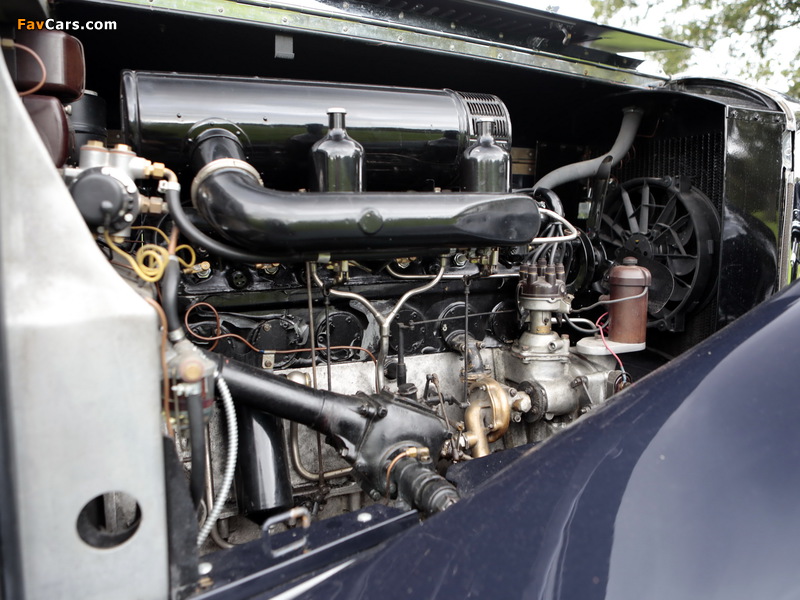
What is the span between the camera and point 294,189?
1.67 metres

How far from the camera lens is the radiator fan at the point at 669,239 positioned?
2059 millimetres

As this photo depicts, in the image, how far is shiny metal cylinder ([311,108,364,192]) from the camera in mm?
1386

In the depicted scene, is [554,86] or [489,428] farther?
[554,86]

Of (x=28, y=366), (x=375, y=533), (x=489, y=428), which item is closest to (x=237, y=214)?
(x=28, y=366)

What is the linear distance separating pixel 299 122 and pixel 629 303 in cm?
127

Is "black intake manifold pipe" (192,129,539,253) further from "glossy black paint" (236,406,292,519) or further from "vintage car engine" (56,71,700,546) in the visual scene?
"glossy black paint" (236,406,292,519)

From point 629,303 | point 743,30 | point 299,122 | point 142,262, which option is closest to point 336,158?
point 299,122

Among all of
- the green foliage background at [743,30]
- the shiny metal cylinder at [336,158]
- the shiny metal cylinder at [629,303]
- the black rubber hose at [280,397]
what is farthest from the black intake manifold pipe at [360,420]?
the green foliage background at [743,30]

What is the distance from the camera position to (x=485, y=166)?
5.21 ft

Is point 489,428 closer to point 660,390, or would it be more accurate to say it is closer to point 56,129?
point 660,390

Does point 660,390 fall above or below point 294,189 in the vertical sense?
below

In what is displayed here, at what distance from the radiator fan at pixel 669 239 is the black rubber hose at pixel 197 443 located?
1782 millimetres

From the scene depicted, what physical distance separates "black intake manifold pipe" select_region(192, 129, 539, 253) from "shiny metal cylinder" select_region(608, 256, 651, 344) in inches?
28.0

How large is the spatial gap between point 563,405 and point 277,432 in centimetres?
96
